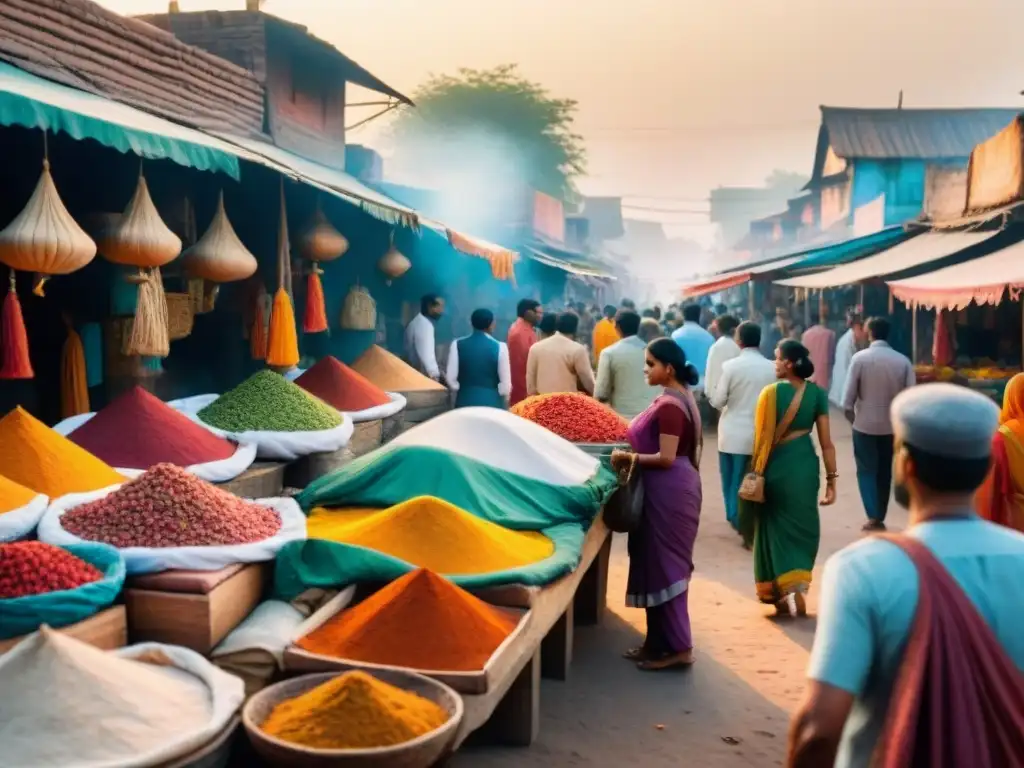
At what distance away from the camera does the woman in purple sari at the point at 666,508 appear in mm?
4449

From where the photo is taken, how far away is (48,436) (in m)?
4.13

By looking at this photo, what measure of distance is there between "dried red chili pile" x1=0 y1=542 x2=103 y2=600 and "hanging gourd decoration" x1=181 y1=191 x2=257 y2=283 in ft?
10.4

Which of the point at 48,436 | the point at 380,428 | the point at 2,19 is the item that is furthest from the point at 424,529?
the point at 2,19

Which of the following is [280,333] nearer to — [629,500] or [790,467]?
[629,500]

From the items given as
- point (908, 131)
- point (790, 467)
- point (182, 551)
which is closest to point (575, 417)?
point (790, 467)

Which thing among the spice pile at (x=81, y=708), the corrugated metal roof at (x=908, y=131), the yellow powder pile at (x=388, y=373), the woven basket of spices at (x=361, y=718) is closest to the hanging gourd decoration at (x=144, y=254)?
the yellow powder pile at (x=388, y=373)

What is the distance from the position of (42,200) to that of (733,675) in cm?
380

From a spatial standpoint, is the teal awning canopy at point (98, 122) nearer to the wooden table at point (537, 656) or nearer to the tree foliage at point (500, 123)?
the wooden table at point (537, 656)

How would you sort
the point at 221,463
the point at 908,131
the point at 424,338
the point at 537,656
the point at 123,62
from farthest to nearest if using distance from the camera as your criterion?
the point at 908,131
the point at 424,338
the point at 123,62
the point at 221,463
the point at 537,656

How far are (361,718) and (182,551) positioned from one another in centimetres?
102

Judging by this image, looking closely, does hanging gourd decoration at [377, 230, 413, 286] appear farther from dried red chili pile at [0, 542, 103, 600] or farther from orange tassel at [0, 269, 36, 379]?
dried red chili pile at [0, 542, 103, 600]

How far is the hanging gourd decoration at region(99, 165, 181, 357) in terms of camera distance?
501cm

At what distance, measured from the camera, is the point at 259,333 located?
24.5 feet

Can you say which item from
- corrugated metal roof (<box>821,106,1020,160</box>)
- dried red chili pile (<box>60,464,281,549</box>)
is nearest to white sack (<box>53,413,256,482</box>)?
dried red chili pile (<box>60,464,281,549</box>)
